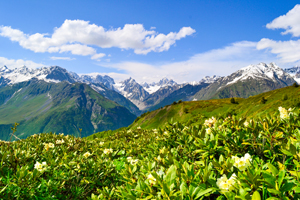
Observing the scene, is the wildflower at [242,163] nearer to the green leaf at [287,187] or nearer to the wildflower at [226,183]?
the wildflower at [226,183]

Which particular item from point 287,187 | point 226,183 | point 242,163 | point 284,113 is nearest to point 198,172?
point 226,183

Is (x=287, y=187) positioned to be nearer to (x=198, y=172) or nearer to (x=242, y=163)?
(x=242, y=163)

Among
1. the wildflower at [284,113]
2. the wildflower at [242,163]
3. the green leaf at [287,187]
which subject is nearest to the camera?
the green leaf at [287,187]

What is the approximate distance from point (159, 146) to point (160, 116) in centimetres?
7752

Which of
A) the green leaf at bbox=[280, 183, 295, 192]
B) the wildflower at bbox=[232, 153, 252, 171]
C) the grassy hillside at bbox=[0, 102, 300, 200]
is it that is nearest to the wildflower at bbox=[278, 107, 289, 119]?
the grassy hillside at bbox=[0, 102, 300, 200]

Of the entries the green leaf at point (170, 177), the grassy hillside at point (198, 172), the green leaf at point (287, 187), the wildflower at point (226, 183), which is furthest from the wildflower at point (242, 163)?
the green leaf at point (170, 177)

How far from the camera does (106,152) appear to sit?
19.2ft

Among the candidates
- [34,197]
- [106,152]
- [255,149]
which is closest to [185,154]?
[255,149]

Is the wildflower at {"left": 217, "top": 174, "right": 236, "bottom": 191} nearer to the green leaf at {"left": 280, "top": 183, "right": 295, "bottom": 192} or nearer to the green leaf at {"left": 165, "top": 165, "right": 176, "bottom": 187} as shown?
the green leaf at {"left": 280, "top": 183, "right": 295, "bottom": 192}

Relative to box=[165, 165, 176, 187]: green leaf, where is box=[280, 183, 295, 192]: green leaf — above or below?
above

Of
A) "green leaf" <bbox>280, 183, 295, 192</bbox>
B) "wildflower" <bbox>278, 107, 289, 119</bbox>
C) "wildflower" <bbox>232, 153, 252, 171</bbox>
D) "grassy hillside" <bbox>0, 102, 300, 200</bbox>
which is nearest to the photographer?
"green leaf" <bbox>280, 183, 295, 192</bbox>

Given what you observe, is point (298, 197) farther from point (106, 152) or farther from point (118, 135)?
point (118, 135)

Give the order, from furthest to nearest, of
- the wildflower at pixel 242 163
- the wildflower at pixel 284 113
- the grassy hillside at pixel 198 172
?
the wildflower at pixel 284 113 < the wildflower at pixel 242 163 < the grassy hillside at pixel 198 172

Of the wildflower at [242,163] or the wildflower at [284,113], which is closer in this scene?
the wildflower at [242,163]
